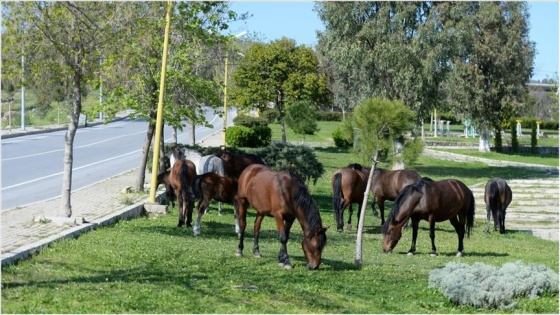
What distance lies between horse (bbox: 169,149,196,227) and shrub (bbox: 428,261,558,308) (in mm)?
8335

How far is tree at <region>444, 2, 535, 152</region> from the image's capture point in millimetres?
61875

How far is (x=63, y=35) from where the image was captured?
18250 millimetres

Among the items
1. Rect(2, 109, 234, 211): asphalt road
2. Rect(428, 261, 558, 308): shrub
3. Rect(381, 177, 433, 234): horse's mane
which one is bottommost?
Rect(2, 109, 234, 211): asphalt road

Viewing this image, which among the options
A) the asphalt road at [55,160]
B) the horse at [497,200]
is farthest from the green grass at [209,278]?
the asphalt road at [55,160]

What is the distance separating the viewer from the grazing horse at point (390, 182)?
83.6 ft

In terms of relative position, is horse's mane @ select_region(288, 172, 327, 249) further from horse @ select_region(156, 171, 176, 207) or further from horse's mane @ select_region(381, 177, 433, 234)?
horse @ select_region(156, 171, 176, 207)

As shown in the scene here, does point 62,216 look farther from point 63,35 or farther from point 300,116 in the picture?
point 300,116

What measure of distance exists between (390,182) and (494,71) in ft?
131

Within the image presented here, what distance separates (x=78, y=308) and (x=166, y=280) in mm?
2211

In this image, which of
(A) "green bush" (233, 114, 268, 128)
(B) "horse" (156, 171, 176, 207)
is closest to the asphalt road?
(A) "green bush" (233, 114, 268, 128)

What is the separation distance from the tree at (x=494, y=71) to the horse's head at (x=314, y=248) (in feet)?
154

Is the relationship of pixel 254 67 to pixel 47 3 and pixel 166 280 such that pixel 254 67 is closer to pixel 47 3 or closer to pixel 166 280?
pixel 47 3

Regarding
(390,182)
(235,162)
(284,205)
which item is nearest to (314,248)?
(284,205)

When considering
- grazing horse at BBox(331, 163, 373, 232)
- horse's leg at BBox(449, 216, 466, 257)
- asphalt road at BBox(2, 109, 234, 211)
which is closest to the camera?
horse's leg at BBox(449, 216, 466, 257)
